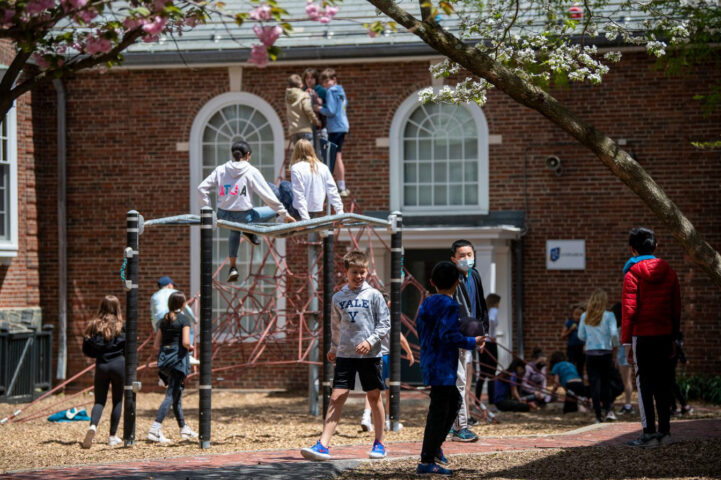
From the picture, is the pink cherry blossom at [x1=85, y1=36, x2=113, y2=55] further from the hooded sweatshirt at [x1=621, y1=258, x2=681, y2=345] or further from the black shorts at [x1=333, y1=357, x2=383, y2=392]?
the hooded sweatshirt at [x1=621, y1=258, x2=681, y2=345]

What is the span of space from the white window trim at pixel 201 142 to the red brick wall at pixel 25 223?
2.74 meters

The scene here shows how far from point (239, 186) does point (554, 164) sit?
7.28 meters

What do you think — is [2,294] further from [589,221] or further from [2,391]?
[589,221]

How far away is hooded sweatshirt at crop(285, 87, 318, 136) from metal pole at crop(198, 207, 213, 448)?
3.39 m

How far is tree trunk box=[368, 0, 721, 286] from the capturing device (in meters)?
7.86

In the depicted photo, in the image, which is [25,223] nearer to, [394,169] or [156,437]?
[394,169]

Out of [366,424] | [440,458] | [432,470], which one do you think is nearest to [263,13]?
[432,470]

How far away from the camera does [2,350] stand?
53.4 feet

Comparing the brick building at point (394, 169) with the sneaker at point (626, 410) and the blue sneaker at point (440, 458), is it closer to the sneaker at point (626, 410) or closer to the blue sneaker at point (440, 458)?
the sneaker at point (626, 410)

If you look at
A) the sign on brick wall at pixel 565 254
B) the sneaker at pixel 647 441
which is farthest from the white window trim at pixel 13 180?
the sneaker at pixel 647 441

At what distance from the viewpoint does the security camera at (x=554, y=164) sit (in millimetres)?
17391

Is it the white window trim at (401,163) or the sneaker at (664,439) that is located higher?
the white window trim at (401,163)

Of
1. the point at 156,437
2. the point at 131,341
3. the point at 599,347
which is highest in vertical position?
the point at 131,341

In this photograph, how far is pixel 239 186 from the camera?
1173 cm
